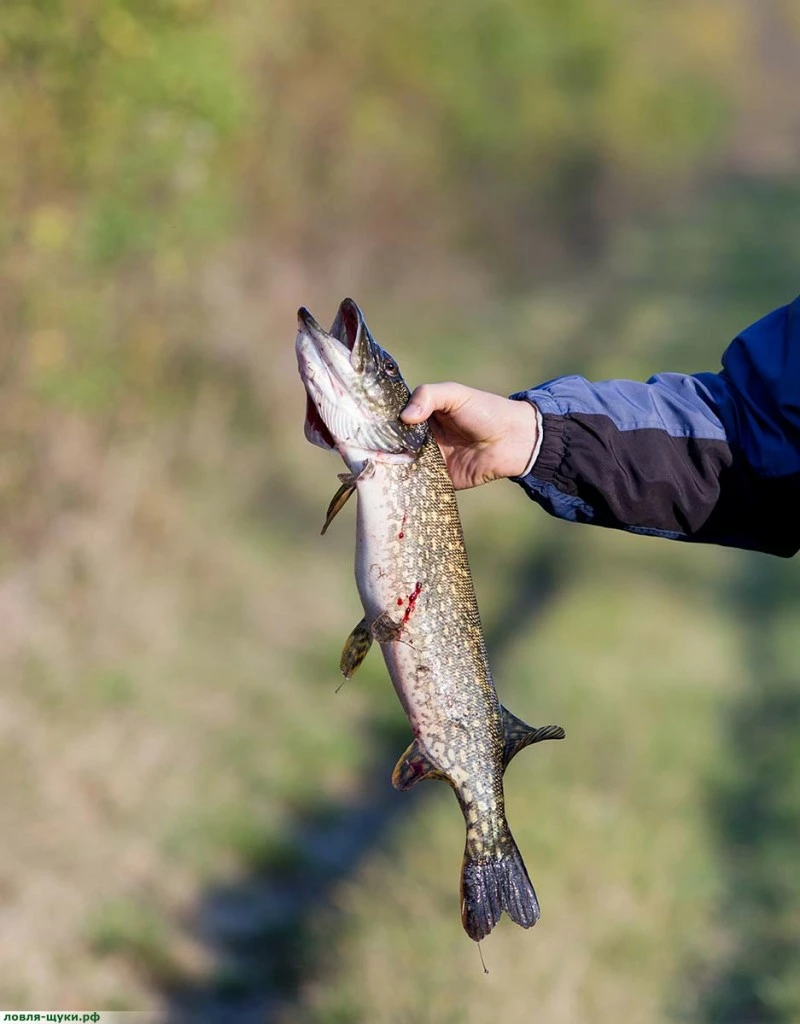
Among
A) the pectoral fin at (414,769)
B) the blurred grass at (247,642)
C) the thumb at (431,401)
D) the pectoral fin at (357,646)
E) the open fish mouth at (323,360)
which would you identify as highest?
the open fish mouth at (323,360)

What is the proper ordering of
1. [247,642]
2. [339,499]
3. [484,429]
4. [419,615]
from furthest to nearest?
[247,642] < [484,429] < [339,499] < [419,615]

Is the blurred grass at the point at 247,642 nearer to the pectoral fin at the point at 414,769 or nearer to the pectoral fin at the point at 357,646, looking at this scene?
the pectoral fin at the point at 414,769

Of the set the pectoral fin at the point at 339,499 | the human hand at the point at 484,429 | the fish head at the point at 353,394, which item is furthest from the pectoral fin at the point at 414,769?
the human hand at the point at 484,429

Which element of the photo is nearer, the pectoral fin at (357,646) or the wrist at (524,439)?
the pectoral fin at (357,646)

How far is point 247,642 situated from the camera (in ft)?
30.8

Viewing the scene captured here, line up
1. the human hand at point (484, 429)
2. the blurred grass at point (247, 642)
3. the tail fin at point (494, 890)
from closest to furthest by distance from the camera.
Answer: the tail fin at point (494, 890) < the human hand at point (484, 429) < the blurred grass at point (247, 642)

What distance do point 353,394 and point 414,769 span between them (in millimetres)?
834

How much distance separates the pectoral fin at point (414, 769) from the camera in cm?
323

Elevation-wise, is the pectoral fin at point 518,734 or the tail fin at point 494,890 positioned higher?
the pectoral fin at point 518,734

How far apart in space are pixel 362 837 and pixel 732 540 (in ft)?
13.8

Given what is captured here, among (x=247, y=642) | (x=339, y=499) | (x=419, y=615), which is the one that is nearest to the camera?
(x=419, y=615)

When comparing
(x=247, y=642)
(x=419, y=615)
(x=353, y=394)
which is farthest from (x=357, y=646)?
(x=247, y=642)

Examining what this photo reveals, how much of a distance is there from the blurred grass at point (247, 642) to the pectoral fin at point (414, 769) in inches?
107

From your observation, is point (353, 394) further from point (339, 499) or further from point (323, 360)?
point (339, 499)
